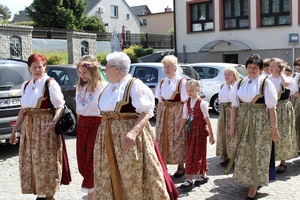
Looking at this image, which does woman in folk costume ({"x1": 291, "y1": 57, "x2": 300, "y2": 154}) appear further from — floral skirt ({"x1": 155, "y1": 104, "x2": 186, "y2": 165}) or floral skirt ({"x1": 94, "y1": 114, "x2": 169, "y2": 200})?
floral skirt ({"x1": 94, "y1": 114, "x2": 169, "y2": 200})

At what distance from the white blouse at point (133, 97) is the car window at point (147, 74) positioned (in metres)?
7.55

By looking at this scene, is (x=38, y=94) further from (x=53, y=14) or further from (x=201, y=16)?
(x=53, y=14)

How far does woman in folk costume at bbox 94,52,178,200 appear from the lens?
4.01 metres

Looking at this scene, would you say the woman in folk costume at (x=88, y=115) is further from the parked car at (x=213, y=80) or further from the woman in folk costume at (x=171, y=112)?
the parked car at (x=213, y=80)

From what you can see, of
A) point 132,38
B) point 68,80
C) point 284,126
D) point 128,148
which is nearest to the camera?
point 128,148

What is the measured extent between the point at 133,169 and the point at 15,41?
18.3m

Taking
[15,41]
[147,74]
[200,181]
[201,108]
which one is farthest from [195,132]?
[15,41]

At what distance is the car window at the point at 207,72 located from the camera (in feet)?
43.5

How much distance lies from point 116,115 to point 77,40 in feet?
69.6

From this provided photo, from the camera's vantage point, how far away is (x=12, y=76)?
25.6 feet

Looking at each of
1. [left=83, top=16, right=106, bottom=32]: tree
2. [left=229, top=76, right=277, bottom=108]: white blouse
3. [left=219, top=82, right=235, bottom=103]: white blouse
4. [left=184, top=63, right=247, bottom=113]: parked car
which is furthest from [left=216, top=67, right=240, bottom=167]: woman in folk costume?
[left=83, top=16, right=106, bottom=32]: tree

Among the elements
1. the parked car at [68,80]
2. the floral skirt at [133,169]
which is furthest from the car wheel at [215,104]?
the floral skirt at [133,169]

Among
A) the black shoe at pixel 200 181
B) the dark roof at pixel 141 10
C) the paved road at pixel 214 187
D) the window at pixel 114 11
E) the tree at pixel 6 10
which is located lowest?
the paved road at pixel 214 187

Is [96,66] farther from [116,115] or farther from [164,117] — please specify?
[164,117]
